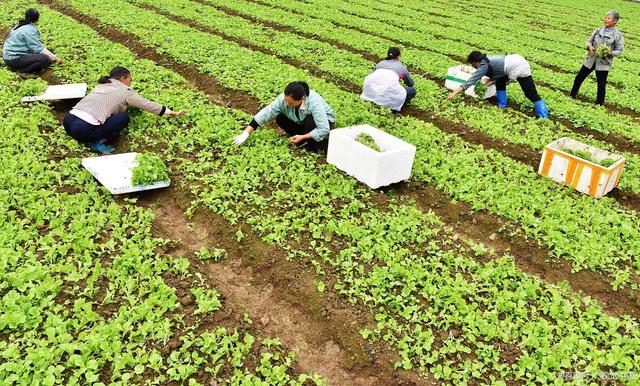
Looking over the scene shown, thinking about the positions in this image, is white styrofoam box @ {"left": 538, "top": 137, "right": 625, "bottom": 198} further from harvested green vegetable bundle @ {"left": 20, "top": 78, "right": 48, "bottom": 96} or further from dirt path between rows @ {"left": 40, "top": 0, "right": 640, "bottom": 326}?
harvested green vegetable bundle @ {"left": 20, "top": 78, "right": 48, "bottom": 96}

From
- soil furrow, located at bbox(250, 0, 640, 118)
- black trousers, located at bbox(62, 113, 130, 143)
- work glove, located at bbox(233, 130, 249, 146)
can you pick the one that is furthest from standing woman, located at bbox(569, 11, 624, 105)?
black trousers, located at bbox(62, 113, 130, 143)

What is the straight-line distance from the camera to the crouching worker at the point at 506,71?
10.2 meters

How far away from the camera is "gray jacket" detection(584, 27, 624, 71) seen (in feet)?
35.4

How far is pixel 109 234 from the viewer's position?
5859 millimetres

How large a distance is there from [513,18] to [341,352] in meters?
23.0

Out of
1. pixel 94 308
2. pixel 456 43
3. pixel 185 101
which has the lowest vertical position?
pixel 94 308

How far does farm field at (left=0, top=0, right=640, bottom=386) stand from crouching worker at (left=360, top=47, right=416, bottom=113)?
1.14 ft

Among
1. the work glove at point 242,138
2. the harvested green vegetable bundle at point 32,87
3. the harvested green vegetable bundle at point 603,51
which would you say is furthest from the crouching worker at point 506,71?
the harvested green vegetable bundle at point 32,87

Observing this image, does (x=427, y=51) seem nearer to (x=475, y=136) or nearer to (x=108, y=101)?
(x=475, y=136)

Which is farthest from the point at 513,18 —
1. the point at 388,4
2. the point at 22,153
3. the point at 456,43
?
the point at 22,153

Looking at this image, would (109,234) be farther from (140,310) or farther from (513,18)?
(513,18)

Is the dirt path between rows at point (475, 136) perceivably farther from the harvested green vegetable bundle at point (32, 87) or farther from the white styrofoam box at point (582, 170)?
the harvested green vegetable bundle at point (32, 87)

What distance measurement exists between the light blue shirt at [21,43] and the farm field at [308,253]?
0.47 m

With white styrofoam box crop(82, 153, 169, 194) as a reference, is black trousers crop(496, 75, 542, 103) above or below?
above
